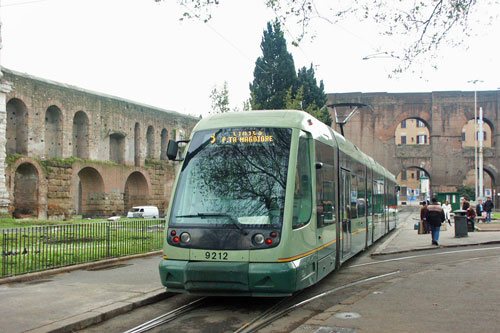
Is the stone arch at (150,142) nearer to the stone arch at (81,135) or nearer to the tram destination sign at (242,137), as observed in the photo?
the stone arch at (81,135)

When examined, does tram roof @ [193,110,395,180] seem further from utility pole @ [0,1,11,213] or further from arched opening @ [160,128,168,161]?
arched opening @ [160,128,168,161]

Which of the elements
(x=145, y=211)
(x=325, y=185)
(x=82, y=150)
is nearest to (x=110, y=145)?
(x=82, y=150)

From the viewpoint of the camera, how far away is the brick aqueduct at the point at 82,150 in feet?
104

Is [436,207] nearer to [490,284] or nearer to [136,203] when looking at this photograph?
[490,284]

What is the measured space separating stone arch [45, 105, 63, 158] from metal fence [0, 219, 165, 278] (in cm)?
2107

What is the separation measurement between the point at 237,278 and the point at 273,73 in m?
35.7

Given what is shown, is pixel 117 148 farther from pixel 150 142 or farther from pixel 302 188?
pixel 302 188

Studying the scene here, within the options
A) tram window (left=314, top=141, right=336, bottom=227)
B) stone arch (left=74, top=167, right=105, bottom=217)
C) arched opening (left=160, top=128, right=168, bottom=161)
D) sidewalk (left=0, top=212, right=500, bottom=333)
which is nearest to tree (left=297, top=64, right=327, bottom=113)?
arched opening (left=160, top=128, right=168, bottom=161)

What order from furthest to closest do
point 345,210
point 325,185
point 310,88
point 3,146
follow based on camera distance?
point 310,88 → point 3,146 → point 345,210 → point 325,185

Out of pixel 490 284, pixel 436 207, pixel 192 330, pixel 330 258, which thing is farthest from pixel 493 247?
pixel 192 330

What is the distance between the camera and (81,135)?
120 ft

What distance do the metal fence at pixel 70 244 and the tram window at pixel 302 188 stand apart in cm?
584

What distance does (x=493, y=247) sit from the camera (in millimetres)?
16953

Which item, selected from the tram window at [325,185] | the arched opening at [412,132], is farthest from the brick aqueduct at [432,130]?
the tram window at [325,185]
